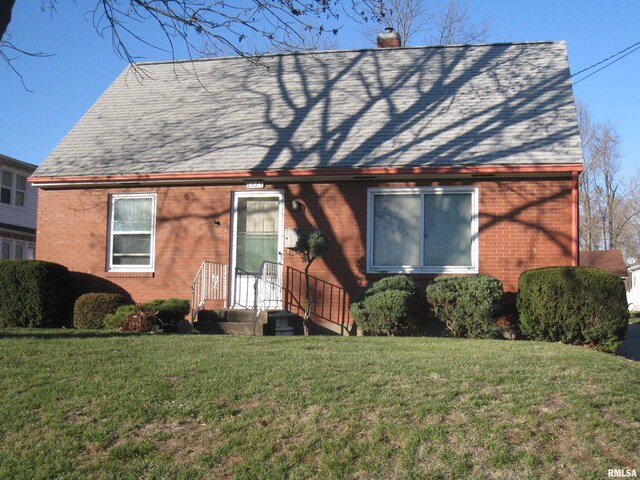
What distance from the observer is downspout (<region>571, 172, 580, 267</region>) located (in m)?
12.3

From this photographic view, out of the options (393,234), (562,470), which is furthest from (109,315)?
(562,470)

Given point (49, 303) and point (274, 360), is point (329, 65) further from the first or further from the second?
point (274, 360)

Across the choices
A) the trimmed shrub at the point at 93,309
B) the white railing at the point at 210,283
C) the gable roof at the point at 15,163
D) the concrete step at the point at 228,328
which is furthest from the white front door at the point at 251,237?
the gable roof at the point at 15,163

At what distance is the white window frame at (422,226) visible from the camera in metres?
12.8

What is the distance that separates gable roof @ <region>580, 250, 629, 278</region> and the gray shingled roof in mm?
26163

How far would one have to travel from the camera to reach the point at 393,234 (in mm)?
13164

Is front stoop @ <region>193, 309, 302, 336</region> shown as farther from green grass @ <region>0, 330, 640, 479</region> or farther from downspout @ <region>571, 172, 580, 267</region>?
downspout @ <region>571, 172, 580, 267</region>

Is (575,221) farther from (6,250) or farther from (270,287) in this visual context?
(6,250)

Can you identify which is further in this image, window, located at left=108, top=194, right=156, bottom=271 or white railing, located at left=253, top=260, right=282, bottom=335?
window, located at left=108, top=194, right=156, bottom=271

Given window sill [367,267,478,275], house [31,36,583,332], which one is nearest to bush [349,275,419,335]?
window sill [367,267,478,275]

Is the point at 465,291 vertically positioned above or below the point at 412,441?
above

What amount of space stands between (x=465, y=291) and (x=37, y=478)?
7.73 meters

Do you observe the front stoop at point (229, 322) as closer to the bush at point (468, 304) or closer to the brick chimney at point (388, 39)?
the bush at point (468, 304)

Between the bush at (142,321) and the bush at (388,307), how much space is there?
338cm
